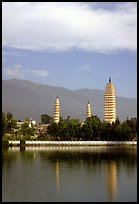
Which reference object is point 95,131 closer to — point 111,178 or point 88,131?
point 88,131

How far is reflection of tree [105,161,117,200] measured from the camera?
10.3 m

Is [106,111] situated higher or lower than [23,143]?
higher

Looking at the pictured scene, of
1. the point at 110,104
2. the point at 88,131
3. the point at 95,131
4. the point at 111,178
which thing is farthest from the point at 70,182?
the point at 110,104

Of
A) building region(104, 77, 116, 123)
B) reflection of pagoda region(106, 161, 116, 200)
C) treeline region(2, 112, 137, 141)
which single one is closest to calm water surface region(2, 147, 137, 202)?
reflection of pagoda region(106, 161, 116, 200)

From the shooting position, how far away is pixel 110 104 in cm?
3728

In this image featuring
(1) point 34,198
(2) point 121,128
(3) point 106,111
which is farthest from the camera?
(3) point 106,111

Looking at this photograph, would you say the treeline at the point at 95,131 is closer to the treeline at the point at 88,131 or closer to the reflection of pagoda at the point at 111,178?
the treeline at the point at 88,131

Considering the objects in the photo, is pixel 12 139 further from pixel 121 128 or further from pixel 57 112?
pixel 57 112

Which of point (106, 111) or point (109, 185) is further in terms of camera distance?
point (106, 111)

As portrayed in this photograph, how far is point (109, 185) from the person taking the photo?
37.1 feet

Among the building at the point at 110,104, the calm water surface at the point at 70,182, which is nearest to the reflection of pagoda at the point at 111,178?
the calm water surface at the point at 70,182

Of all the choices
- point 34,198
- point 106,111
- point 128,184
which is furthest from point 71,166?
point 106,111

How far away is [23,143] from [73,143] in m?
3.58

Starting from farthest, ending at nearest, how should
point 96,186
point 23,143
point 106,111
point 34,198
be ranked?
point 106,111, point 23,143, point 96,186, point 34,198
